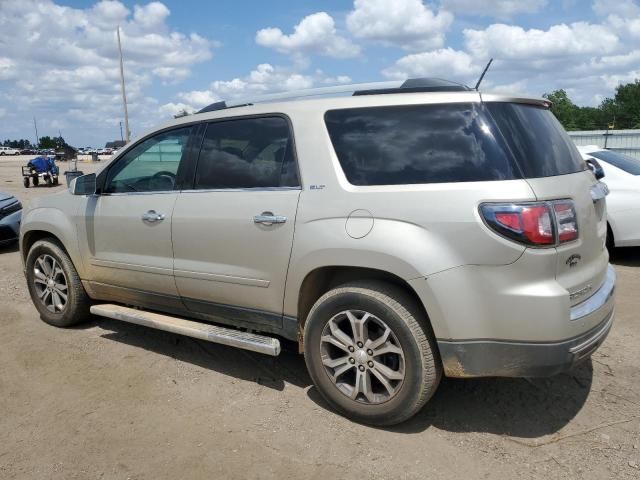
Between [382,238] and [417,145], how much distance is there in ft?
1.80

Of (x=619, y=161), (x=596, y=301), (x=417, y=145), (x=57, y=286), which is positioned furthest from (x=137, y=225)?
(x=619, y=161)

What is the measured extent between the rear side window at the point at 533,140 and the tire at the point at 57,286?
3.71 metres

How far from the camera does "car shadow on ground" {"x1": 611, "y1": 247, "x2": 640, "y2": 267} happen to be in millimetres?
7031

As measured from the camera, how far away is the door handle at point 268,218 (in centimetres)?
341

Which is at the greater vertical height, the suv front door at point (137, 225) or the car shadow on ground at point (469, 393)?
the suv front door at point (137, 225)

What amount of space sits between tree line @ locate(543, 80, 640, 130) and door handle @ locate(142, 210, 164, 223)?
91.1 metres

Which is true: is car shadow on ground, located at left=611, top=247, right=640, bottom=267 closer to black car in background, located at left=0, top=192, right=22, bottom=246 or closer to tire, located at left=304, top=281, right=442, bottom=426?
tire, located at left=304, top=281, right=442, bottom=426

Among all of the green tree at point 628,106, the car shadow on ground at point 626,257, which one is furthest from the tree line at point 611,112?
the car shadow on ground at point 626,257

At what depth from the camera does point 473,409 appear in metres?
3.45

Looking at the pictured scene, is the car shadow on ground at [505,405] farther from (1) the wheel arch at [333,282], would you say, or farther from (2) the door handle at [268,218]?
(2) the door handle at [268,218]

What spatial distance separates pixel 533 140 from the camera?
3.02m

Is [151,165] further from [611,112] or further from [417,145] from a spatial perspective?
[611,112]

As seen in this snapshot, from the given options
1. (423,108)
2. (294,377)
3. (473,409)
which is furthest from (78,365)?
(423,108)

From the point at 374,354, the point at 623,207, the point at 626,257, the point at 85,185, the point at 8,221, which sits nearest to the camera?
the point at 374,354
